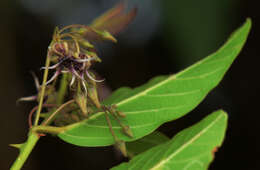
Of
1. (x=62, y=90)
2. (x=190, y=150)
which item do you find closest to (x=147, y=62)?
(x=62, y=90)

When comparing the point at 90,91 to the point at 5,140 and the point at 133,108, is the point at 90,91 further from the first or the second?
the point at 5,140

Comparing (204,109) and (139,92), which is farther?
(204,109)

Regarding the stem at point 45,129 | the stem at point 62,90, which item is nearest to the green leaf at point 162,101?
the stem at point 45,129

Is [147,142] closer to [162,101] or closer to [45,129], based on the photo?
[162,101]

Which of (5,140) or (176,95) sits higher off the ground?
(176,95)

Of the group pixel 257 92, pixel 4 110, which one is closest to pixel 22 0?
pixel 4 110

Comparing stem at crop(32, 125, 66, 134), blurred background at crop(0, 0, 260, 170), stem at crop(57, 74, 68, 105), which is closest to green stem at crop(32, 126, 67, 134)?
stem at crop(32, 125, 66, 134)
